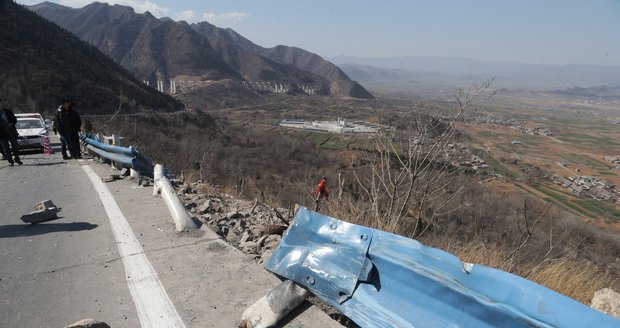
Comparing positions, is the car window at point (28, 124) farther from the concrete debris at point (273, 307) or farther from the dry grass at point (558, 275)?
the dry grass at point (558, 275)

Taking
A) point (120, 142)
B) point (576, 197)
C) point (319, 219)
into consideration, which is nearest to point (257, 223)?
point (319, 219)

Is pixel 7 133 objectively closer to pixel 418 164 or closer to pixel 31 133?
pixel 31 133

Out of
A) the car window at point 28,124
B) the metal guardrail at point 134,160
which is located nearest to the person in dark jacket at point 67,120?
the metal guardrail at point 134,160

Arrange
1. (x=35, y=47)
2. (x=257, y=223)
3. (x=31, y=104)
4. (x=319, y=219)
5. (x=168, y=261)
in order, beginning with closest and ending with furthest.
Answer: (x=319, y=219) → (x=168, y=261) → (x=257, y=223) → (x=31, y=104) → (x=35, y=47)

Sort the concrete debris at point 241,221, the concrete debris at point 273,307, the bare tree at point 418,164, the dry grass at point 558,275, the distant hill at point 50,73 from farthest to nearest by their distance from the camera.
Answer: the distant hill at point 50,73, the bare tree at point 418,164, the concrete debris at point 241,221, the dry grass at point 558,275, the concrete debris at point 273,307

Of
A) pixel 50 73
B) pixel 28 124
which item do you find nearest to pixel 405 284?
pixel 28 124

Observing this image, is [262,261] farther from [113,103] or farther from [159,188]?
[113,103]
